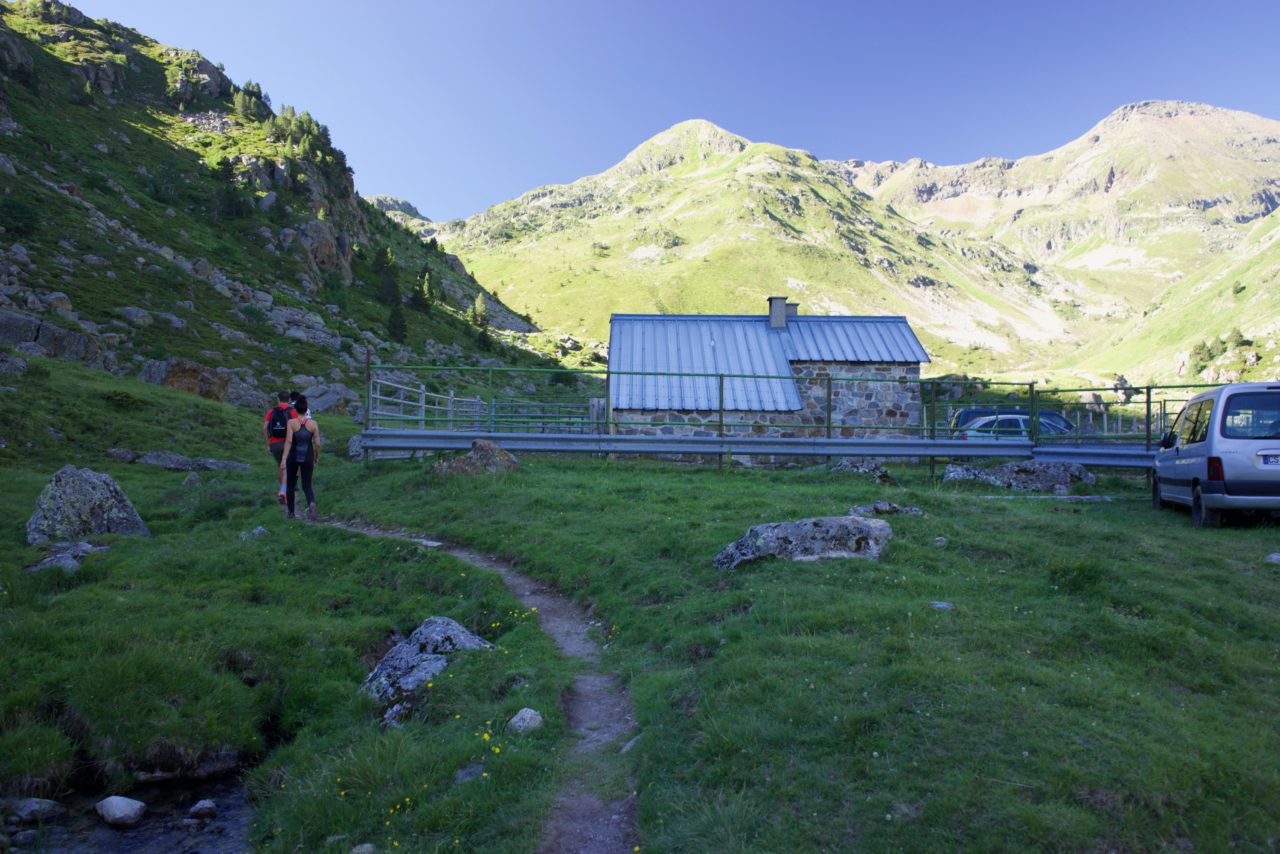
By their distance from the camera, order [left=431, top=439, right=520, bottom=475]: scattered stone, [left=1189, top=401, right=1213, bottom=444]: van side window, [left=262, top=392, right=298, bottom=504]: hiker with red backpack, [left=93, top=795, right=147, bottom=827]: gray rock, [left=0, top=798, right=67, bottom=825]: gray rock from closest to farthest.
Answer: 1. [left=0, top=798, right=67, bottom=825]: gray rock
2. [left=93, top=795, right=147, bottom=827]: gray rock
3. [left=1189, top=401, right=1213, bottom=444]: van side window
4. [left=262, top=392, right=298, bottom=504]: hiker with red backpack
5. [left=431, top=439, right=520, bottom=475]: scattered stone

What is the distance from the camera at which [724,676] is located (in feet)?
20.8

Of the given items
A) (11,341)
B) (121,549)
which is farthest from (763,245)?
(121,549)

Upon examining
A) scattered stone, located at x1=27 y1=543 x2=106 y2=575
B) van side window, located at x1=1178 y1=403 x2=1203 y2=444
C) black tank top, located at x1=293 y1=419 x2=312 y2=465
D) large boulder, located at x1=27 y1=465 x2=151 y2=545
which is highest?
van side window, located at x1=1178 y1=403 x2=1203 y2=444

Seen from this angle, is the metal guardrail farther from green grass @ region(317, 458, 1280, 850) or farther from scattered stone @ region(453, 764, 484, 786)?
scattered stone @ region(453, 764, 484, 786)

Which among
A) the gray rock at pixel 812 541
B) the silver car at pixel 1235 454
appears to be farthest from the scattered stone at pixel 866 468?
the gray rock at pixel 812 541

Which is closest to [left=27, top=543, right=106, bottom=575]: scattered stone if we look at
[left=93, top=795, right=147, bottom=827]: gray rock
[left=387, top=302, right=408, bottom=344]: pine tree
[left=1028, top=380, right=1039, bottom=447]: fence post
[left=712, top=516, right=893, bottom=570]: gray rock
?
[left=93, top=795, right=147, bottom=827]: gray rock

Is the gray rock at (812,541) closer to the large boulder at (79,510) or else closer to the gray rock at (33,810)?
→ the gray rock at (33,810)

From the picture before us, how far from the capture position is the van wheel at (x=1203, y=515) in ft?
38.9

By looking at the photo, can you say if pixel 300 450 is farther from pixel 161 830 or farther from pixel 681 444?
pixel 681 444

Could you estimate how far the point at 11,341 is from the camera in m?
28.6

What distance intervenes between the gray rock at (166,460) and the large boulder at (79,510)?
26.2 feet

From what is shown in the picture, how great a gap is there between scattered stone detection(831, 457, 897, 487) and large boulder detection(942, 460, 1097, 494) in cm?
168

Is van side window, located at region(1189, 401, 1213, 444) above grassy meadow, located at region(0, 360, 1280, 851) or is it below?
above

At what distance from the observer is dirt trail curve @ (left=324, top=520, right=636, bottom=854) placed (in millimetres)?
5027
